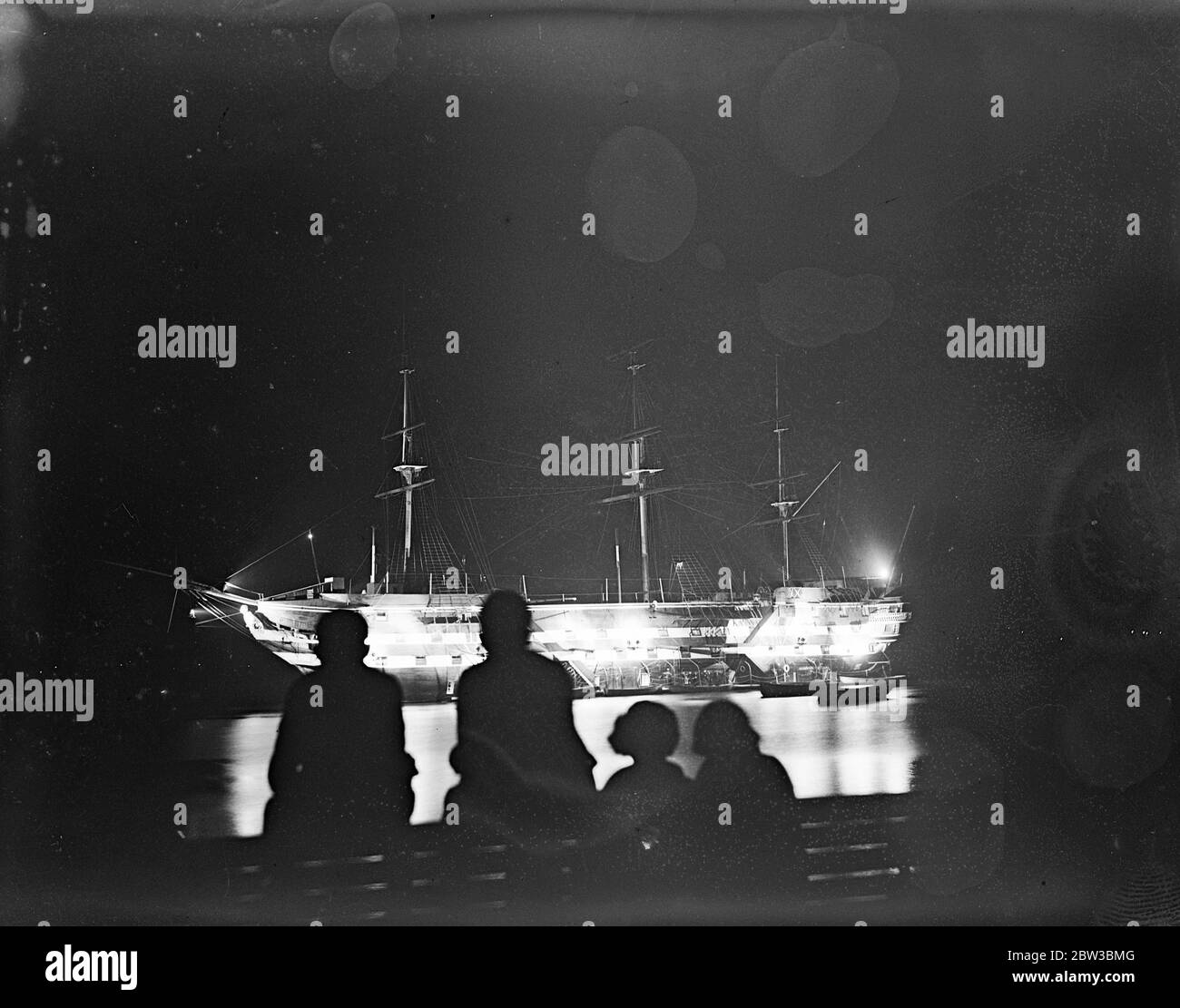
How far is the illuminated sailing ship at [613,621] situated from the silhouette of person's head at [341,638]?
0.7 inches

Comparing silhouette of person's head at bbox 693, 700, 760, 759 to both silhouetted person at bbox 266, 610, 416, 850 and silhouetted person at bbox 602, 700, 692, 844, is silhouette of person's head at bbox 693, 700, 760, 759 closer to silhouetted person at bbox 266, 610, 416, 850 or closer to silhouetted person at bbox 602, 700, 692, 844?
silhouetted person at bbox 602, 700, 692, 844

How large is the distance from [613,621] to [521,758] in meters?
0.41

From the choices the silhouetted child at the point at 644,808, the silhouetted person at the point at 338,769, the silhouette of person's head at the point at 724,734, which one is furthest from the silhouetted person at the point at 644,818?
the silhouetted person at the point at 338,769

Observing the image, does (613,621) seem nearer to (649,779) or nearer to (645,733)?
(645,733)

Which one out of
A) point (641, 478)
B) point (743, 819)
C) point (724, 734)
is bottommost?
point (743, 819)

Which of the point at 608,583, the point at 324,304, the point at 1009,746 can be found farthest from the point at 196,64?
the point at 1009,746

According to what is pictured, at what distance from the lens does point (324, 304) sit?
2.51m

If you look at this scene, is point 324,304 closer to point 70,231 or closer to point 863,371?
point 70,231

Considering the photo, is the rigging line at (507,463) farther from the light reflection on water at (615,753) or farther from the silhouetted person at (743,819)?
the silhouetted person at (743,819)

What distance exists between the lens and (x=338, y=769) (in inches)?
96.6

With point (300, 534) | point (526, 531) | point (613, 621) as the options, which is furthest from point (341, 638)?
point (613, 621)

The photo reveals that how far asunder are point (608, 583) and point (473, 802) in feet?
2.12

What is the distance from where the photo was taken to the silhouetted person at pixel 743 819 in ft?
8.11

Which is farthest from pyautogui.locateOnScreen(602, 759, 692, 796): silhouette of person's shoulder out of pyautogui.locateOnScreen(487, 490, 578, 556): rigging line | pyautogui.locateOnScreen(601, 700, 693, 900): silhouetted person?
pyautogui.locateOnScreen(487, 490, 578, 556): rigging line
